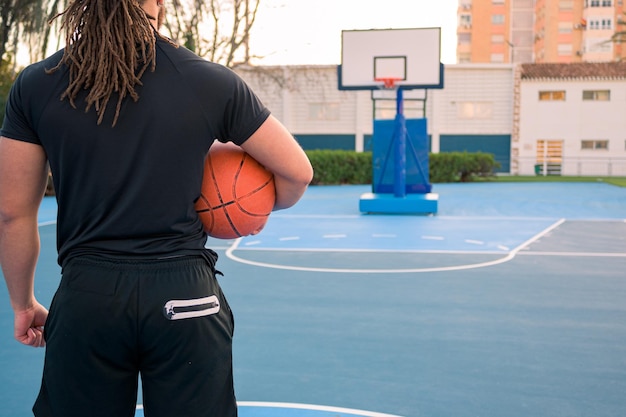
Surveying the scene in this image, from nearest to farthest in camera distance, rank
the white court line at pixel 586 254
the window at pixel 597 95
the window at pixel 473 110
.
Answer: the white court line at pixel 586 254 < the window at pixel 597 95 < the window at pixel 473 110

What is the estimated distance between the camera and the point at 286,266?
27.1 ft

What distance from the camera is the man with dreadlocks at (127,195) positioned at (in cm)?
171

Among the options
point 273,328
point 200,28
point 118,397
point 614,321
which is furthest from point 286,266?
point 200,28

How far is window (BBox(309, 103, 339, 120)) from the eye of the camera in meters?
41.0

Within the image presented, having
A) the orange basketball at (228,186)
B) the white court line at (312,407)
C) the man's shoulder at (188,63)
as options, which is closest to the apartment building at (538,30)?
the white court line at (312,407)

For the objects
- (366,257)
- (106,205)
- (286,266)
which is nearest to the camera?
(106,205)

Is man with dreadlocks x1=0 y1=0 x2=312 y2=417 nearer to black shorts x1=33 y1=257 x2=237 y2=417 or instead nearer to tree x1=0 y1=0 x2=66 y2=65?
black shorts x1=33 y1=257 x2=237 y2=417

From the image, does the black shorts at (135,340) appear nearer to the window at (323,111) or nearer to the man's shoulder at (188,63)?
the man's shoulder at (188,63)

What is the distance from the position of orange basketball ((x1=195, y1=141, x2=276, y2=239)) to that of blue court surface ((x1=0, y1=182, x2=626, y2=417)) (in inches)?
71.8

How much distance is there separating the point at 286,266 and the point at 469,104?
34.1 m

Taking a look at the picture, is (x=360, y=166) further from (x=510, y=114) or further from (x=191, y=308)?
(x=191, y=308)

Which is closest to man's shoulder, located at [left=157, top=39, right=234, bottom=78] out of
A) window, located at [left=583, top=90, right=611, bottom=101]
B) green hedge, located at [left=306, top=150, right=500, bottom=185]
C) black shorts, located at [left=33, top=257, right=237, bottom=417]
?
black shorts, located at [left=33, top=257, right=237, bottom=417]

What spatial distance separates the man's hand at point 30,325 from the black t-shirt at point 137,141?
346 millimetres

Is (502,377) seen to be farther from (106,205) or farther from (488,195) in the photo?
(488,195)
